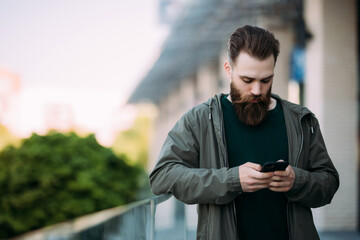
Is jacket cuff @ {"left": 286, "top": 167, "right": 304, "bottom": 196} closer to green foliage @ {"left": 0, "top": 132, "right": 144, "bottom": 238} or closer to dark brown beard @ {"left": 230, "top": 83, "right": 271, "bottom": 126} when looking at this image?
dark brown beard @ {"left": 230, "top": 83, "right": 271, "bottom": 126}

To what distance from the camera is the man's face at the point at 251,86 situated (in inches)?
93.3

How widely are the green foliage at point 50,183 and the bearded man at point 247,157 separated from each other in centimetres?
846

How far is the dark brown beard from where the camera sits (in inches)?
95.0

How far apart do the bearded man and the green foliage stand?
8.46 metres

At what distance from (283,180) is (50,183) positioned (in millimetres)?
8824

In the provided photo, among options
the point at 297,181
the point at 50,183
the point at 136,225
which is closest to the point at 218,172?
the point at 297,181

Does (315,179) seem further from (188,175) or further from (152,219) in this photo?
(152,219)

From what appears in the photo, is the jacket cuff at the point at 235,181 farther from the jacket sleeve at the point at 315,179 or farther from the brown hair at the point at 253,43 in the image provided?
the brown hair at the point at 253,43

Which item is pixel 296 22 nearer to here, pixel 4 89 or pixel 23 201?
pixel 23 201

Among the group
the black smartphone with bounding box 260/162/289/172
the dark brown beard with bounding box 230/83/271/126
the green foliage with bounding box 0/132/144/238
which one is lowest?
the green foliage with bounding box 0/132/144/238

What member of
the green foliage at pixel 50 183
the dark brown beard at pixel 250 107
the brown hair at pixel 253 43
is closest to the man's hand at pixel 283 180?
the dark brown beard at pixel 250 107

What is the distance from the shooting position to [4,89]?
297 feet

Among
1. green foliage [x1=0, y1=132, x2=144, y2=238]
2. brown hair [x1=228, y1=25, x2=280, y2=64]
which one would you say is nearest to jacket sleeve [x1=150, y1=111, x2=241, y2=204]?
brown hair [x1=228, y1=25, x2=280, y2=64]

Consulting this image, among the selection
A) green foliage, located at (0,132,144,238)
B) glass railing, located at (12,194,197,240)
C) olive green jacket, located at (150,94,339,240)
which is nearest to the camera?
olive green jacket, located at (150,94,339,240)
